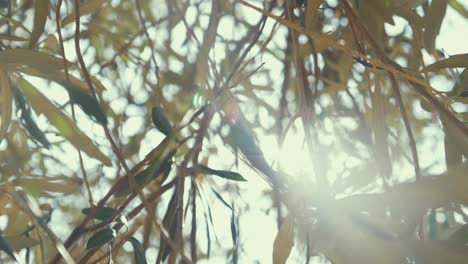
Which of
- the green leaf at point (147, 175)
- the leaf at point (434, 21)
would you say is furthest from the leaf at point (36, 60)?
the leaf at point (434, 21)

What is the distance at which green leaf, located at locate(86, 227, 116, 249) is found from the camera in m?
0.56

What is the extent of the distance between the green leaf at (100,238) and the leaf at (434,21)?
0.82 ft

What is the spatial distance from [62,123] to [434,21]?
282 millimetres

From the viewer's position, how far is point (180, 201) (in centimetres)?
58

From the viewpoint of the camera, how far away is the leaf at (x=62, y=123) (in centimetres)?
61

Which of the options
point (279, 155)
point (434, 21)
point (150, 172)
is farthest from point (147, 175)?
point (434, 21)

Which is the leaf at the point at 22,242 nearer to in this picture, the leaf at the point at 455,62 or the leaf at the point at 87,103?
the leaf at the point at 87,103

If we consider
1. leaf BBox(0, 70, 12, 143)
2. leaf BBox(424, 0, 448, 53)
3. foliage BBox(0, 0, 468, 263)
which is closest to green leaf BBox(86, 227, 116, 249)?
foliage BBox(0, 0, 468, 263)

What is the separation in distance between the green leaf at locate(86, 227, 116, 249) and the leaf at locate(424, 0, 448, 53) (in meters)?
0.25

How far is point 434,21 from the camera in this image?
1.74 feet

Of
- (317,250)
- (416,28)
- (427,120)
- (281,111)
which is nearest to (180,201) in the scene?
(317,250)

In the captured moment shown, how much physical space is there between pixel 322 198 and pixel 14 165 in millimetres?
426

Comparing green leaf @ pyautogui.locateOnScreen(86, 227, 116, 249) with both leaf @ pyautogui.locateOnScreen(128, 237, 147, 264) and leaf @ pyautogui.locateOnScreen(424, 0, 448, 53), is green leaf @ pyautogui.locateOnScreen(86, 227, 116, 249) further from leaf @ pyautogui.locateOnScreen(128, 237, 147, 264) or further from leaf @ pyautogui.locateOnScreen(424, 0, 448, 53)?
leaf @ pyautogui.locateOnScreen(424, 0, 448, 53)

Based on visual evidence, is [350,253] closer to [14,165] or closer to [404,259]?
[404,259]
